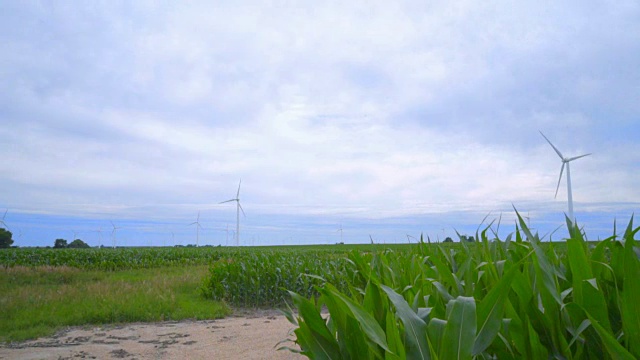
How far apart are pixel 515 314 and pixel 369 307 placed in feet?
2.24

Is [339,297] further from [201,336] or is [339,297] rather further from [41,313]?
[41,313]

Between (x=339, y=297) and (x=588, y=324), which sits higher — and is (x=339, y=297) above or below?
above

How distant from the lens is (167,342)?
22.2ft

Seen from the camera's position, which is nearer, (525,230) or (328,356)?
(328,356)

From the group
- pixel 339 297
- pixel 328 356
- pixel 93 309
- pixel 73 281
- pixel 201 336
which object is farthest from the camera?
pixel 73 281

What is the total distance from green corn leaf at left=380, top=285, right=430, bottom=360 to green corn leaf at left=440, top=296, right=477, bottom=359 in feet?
0.38

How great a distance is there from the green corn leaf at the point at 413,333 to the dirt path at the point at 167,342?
398 centimetres

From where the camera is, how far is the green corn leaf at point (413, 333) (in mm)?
1528

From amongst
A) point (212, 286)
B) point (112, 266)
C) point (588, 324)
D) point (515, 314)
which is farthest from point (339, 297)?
point (112, 266)

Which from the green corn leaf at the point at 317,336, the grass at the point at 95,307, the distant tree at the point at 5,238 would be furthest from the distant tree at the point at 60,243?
the green corn leaf at the point at 317,336

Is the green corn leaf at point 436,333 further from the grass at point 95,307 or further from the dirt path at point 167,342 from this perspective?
the grass at point 95,307

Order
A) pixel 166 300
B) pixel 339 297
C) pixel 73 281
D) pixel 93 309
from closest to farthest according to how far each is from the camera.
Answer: pixel 339 297, pixel 93 309, pixel 166 300, pixel 73 281

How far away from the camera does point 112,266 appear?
74.2 feet

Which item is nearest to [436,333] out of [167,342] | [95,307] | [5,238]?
[167,342]
